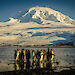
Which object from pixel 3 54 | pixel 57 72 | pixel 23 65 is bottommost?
pixel 57 72

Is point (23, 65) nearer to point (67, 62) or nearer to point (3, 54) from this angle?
point (3, 54)

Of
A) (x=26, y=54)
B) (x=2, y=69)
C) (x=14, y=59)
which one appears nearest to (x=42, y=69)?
(x=26, y=54)

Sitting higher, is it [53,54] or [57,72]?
[53,54]

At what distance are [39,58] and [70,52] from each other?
226 cm

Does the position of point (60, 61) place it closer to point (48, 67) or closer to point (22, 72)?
point (48, 67)

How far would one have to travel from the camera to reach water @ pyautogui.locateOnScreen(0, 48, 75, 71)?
7329 mm

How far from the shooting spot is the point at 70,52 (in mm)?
7660

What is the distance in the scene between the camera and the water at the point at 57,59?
7.33 metres

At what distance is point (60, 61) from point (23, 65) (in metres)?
2.57

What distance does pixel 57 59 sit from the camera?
758 centimetres

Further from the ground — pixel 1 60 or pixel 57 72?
pixel 1 60

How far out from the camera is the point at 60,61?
7.57 m

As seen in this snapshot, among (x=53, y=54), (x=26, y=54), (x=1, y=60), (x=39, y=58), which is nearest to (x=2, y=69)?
(x=1, y=60)

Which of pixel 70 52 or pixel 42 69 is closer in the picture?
pixel 42 69
